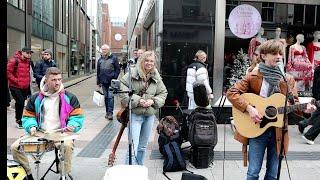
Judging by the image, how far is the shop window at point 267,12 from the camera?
10119mm

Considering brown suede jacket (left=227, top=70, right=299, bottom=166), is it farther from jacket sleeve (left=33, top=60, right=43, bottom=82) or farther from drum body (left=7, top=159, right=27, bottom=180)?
jacket sleeve (left=33, top=60, right=43, bottom=82)

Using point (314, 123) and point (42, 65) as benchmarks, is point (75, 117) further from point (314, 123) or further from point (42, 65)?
point (42, 65)

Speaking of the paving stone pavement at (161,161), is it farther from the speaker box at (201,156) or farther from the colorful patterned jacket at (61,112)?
the colorful patterned jacket at (61,112)

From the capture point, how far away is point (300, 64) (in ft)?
33.2

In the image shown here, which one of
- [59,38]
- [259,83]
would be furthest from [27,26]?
[259,83]

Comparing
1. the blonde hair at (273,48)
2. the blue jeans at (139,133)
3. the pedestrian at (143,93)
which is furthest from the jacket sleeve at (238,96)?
the blue jeans at (139,133)

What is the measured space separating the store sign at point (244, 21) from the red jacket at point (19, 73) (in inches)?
A: 189

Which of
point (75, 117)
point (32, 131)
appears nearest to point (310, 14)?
point (75, 117)

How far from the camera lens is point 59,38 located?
128 feet

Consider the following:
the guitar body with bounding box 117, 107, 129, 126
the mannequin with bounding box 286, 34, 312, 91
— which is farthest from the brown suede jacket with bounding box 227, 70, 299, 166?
the mannequin with bounding box 286, 34, 312, 91

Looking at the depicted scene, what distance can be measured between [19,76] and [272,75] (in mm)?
6597

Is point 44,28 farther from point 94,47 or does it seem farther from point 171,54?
point 94,47

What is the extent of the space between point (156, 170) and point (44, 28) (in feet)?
89.6

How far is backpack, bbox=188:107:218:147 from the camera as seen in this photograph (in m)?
5.84
